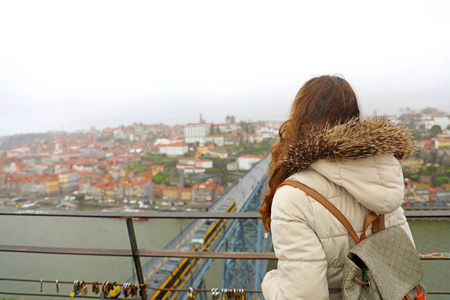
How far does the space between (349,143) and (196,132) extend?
128 ft

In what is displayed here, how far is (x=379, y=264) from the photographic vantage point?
487mm

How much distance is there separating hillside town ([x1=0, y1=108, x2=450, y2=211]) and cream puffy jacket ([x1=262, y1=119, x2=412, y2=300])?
40.0 ft

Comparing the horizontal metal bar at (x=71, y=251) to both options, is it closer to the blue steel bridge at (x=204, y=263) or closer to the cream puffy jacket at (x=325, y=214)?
the cream puffy jacket at (x=325, y=214)

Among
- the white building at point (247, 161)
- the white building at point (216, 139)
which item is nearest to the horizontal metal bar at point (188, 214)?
the white building at point (247, 161)

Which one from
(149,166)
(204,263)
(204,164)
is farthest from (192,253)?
(149,166)

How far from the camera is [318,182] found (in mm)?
515

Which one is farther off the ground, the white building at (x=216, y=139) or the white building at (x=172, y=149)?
the white building at (x=216, y=139)

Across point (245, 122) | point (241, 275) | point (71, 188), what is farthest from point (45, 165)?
point (245, 122)

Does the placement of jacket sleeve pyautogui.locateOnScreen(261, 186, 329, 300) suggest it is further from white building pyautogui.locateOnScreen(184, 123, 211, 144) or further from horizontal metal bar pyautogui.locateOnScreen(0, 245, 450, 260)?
white building pyautogui.locateOnScreen(184, 123, 211, 144)

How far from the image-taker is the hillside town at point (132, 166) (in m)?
19.3

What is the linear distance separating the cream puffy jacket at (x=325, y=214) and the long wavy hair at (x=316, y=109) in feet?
0.29

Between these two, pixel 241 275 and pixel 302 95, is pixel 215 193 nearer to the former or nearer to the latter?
pixel 241 275

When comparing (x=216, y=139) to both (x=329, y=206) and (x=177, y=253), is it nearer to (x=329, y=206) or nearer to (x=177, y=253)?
(x=177, y=253)

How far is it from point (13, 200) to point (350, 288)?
24.0 m
